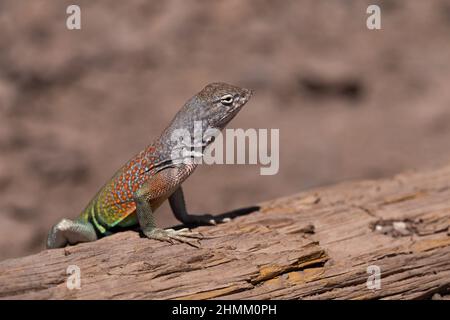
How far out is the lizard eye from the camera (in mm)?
6922

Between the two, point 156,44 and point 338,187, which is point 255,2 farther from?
point 338,187

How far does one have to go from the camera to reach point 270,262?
633cm

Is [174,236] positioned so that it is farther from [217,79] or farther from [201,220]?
[217,79]

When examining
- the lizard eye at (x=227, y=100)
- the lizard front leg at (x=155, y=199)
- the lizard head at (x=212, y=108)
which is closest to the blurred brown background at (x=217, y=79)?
the lizard front leg at (x=155, y=199)

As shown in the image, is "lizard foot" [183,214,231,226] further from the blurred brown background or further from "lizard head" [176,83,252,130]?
the blurred brown background

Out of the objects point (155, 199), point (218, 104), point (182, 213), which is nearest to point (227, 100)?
point (218, 104)

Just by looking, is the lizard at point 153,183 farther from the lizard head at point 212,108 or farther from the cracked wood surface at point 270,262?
the cracked wood surface at point 270,262

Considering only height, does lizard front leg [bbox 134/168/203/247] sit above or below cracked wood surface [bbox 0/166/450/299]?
above

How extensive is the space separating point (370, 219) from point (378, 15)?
10011 millimetres

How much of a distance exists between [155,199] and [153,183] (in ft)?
0.62

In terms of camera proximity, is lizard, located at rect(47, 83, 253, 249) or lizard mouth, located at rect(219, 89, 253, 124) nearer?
lizard, located at rect(47, 83, 253, 249)

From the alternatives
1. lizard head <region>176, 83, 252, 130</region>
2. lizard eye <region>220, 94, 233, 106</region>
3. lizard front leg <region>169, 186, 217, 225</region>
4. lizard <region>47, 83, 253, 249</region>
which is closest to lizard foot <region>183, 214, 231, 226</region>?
lizard front leg <region>169, 186, 217, 225</region>

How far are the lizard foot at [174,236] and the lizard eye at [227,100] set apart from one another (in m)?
1.48

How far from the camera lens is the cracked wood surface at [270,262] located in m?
5.96
